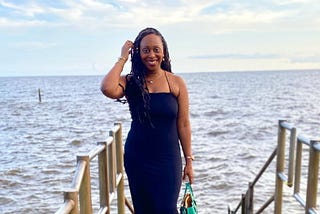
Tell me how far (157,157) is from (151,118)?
0.28m

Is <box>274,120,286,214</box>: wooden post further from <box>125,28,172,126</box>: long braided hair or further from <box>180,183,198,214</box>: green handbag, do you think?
<box>125,28,172,126</box>: long braided hair

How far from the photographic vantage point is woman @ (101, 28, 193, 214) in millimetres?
2986

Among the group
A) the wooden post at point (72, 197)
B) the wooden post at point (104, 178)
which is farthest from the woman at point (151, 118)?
the wooden post at point (72, 197)

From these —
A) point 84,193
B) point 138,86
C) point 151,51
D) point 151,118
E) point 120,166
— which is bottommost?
point 120,166

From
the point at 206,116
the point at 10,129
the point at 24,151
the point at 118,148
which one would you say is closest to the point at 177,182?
the point at 118,148

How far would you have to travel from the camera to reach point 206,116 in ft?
79.9

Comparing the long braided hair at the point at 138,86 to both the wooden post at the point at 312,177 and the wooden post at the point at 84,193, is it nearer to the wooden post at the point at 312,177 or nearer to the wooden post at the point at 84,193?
the wooden post at the point at 84,193

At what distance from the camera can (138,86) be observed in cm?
300

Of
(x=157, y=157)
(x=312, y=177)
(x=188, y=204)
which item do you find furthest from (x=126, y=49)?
(x=312, y=177)

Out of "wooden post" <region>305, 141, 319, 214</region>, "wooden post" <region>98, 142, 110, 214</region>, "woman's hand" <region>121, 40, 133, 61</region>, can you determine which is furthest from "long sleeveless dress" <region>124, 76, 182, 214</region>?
"wooden post" <region>305, 141, 319, 214</region>

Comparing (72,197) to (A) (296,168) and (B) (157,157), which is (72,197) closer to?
(B) (157,157)

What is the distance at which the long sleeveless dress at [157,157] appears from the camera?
3.01m

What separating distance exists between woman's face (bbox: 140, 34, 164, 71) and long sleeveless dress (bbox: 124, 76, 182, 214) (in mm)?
220

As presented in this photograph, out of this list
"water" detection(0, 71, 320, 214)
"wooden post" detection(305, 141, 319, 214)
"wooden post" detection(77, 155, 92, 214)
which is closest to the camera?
"wooden post" detection(77, 155, 92, 214)
